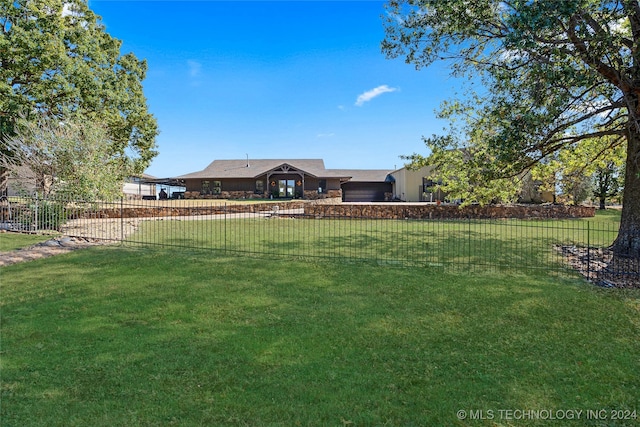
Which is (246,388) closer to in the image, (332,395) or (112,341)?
(332,395)

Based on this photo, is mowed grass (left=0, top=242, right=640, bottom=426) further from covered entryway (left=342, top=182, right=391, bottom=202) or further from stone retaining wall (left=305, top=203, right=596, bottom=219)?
covered entryway (left=342, top=182, right=391, bottom=202)

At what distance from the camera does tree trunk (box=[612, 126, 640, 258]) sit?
9.21 m

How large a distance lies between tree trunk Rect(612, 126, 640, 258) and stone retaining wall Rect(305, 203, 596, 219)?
11742 mm

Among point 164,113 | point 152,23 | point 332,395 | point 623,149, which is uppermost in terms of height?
point 152,23

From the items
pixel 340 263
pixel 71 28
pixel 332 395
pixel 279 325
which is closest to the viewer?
pixel 332 395

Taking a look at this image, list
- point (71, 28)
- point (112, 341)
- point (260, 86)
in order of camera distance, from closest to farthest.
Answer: point (112, 341) → point (71, 28) → point (260, 86)

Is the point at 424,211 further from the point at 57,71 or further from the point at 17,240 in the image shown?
the point at 57,71

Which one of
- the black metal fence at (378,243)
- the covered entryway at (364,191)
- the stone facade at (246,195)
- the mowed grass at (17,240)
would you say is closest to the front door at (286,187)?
the stone facade at (246,195)

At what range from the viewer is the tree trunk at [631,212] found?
9.21m

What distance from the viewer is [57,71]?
1625cm

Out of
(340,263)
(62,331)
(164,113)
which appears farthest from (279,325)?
(164,113)

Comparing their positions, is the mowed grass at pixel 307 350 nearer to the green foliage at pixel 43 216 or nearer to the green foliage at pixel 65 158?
the green foliage at pixel 43 216

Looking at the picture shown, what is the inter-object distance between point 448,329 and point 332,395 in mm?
2174

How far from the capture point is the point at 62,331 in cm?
430
